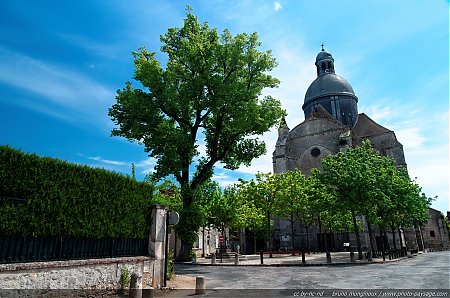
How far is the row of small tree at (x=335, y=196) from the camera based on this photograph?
2247cm

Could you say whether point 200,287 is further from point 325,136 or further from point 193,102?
point 325,136

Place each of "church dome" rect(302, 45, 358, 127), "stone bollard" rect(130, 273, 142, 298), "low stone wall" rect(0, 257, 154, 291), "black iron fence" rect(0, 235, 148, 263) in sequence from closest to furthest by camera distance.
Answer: "low stone wall" rect(0, 257, 154, 291) < "black iron fence" rect(0, 235, 148, 263) < "stone bollard" rect(130, 273, 142, 298) < "church dome" rect(302, 45, 358, 127)

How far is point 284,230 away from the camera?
40438 millimetres

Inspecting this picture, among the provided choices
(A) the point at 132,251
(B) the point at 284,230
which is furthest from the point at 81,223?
(B) the point at 284,230

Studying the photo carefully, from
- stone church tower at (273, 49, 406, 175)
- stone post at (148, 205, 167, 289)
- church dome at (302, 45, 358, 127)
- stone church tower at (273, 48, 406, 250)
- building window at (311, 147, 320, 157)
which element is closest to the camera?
stone post at (148, 205, 167, 289)

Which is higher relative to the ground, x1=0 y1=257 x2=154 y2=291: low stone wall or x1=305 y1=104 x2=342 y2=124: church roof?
x1=305 y1=104 x2=342 y2=124: church roof

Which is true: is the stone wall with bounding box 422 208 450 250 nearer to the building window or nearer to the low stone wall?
the building window

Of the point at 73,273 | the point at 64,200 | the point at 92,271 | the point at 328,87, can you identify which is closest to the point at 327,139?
the point at 328,87

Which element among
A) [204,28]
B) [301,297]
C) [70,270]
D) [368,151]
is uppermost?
[204,28]

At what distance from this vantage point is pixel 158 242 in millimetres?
10047

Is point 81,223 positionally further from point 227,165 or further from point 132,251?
point 227,165

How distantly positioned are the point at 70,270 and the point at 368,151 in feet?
86.0

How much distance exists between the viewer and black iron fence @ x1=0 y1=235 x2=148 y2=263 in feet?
20.7

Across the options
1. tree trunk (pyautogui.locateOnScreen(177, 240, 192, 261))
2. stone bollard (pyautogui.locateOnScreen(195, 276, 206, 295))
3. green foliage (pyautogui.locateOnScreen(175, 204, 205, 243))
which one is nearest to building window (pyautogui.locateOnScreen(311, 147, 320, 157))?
tree trunk (pyautogui.locateOnScreen(177, 240, 192, 261))
